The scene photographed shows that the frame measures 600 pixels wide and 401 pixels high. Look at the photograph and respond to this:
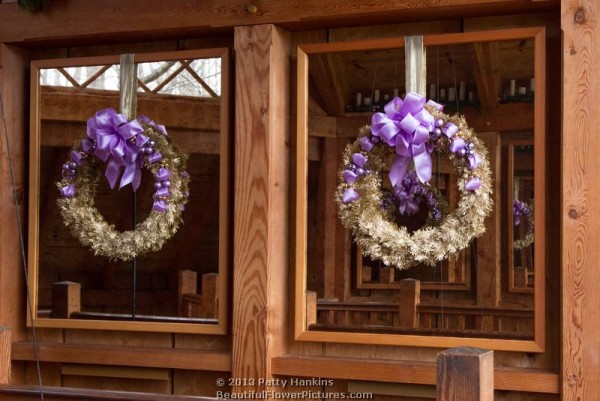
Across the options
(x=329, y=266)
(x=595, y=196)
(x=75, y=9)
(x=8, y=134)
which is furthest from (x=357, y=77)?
(x=8, y=134)

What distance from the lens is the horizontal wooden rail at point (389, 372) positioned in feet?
12.0

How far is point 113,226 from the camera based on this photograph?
4.34 metres

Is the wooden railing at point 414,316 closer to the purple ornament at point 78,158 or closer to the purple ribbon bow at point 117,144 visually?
the purple ribbon bow at point 117,144

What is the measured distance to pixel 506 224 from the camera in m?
3.74

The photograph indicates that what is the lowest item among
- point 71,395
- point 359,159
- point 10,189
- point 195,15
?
point 71,395

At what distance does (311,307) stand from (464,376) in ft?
5.90

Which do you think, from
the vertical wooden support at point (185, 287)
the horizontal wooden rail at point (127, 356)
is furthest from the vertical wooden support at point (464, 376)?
the vertical wooden support at point (185, 287)

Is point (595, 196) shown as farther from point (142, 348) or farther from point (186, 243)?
point (142, 348)

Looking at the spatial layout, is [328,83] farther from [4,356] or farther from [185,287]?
[4,356]

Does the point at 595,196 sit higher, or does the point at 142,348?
the point at 595,196

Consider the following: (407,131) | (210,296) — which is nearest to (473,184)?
(407,131)

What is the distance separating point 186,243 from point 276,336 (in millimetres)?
559

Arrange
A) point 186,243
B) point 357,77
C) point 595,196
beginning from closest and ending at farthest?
point 595,196, point 357,77, point 186,243

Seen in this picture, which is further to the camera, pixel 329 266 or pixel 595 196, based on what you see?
pixel 329 266
